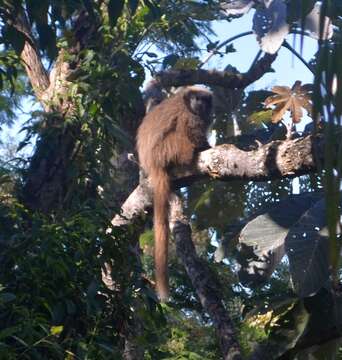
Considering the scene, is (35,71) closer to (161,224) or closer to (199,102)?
(161,224)

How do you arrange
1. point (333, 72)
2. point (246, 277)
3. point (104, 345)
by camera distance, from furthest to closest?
1. point (246, 277)
2. point (104, 345)
3. point (333, 72)

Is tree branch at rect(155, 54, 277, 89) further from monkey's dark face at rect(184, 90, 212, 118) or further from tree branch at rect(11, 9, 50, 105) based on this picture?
monkey's dark face at rect(184, 90, 212, 118)

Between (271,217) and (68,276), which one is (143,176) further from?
(68,276)

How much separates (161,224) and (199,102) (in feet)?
5.15

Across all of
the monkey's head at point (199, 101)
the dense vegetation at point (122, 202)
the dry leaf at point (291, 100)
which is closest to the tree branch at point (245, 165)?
the dense vegetation at point (122, 202)

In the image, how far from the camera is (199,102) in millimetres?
6555

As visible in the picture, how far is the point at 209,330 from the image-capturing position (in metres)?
7.24

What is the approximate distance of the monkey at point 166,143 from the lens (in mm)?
5309

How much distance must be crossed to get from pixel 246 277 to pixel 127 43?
183cm

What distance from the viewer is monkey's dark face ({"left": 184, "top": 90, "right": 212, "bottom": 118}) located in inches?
254

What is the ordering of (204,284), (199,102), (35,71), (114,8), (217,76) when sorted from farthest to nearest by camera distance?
(199,102) < (35,71) < (217,76) < (204,284) < (114,8)

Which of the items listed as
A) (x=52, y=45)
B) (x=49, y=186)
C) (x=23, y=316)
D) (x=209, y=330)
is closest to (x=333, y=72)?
(x=23, y=316)

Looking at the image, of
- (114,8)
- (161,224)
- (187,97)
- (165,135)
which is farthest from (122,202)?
(114,8)

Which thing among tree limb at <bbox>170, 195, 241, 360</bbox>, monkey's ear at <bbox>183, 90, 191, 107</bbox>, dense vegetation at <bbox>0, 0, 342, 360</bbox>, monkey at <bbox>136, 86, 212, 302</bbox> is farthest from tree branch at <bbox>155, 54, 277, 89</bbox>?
monkey's ear at <bbox>183, 90, 191, 107</bbox>
